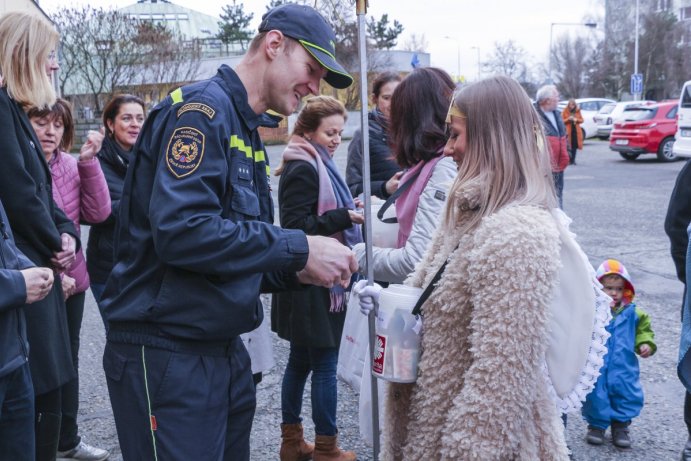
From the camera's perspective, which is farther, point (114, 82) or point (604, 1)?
point (604, 1)

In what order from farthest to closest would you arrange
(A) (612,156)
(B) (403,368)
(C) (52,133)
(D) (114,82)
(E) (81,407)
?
(D) (114,82), (A) (612,156), (E) (81,407), (C) (52,133), (B) (403,368)

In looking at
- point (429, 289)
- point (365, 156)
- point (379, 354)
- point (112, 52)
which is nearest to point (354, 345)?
point (379, 354)

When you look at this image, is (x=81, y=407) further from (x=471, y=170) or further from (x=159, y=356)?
(x=471, y=170)

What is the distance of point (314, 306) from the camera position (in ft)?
12.2

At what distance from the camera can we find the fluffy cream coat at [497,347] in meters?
2.09

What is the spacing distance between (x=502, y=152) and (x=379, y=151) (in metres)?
2.82

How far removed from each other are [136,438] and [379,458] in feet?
2.85

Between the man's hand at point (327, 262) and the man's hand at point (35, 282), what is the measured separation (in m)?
0.93

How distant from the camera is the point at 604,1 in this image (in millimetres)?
69125

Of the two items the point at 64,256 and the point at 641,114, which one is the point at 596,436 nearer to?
the point at 64,256

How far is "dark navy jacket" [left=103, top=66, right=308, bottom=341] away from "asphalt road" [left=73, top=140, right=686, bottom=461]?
7.26 ft

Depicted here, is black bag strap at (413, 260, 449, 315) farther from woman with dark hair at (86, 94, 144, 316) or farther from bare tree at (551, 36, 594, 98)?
bare tree at (551, 36, 594, 98)

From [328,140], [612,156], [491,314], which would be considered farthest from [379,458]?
[612,156]

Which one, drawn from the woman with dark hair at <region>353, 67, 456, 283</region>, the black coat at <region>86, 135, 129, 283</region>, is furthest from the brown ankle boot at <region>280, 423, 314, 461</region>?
the black coat at <region>86, 135, 129, 283</region>
